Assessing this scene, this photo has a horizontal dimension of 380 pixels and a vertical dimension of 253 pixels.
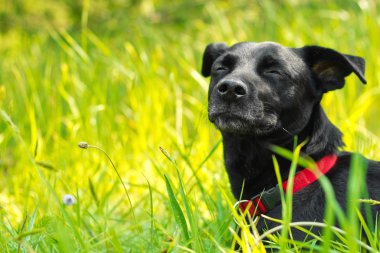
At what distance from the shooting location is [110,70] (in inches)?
227

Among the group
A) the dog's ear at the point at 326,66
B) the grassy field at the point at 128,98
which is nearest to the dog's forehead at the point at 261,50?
the dog's ear at the point at 326,66

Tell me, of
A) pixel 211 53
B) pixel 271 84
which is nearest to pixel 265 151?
pixel 271 84

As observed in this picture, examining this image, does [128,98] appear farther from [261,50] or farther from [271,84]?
[271,84]

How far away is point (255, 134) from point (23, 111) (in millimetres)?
2879

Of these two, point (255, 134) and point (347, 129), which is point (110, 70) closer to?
point (347, 129)

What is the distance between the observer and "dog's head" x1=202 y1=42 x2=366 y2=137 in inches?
122

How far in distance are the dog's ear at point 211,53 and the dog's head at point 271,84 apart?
32 cm

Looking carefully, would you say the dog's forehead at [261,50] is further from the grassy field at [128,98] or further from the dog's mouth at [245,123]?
the grassy field at [128,98]

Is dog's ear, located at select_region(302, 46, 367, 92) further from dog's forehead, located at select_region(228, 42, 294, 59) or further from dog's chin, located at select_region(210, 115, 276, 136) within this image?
dog's chin, located at select_region(210, 115, 276, 136)

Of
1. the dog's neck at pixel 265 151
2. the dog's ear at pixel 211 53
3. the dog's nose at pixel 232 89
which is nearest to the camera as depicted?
the dog's nose at pixel 232 89

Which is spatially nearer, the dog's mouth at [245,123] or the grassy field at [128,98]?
the dog's mouth at [245,123]

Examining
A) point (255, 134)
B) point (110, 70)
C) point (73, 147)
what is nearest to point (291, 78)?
point (255, 134)

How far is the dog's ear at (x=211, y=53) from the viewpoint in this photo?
12.9 feet

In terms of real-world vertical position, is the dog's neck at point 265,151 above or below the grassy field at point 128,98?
above
